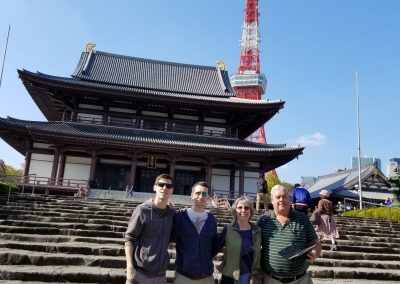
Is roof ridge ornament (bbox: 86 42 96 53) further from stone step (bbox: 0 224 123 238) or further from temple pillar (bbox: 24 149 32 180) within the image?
stone step (bbox: 0 224 123 238)

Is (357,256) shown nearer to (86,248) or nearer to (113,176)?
(86,248)

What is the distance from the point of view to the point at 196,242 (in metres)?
3.50

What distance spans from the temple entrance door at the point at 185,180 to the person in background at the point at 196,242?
60.8ft

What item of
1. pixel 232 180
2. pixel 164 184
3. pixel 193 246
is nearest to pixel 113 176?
pixel 232 180

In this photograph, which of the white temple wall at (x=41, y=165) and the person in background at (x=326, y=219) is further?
the white temple wall at (x=41, y=165)

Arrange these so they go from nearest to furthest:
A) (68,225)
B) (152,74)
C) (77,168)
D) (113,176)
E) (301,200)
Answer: (301,200) → (68,225) → (77,168) → (113,176) → (152,74)

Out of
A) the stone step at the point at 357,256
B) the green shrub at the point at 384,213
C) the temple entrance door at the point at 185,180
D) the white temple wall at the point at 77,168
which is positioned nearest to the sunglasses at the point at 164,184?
the stone step at the point at 357,256

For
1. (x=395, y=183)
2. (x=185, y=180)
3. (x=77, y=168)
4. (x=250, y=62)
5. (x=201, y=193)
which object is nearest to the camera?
(x=201, y=193)

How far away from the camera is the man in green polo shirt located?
11.3 feet

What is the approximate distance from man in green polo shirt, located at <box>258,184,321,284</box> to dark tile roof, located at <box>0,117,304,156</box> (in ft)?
51.3

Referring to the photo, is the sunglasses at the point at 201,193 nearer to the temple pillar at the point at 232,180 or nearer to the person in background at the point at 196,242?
the person in background at the point at 196,242

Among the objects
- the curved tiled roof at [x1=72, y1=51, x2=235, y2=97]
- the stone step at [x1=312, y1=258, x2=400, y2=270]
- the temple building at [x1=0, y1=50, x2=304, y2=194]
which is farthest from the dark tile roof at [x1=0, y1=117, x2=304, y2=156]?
the stone step at [x1=312, y1=258, x2=400, y2=270]

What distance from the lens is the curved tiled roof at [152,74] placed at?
25.1m

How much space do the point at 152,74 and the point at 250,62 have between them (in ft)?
116
